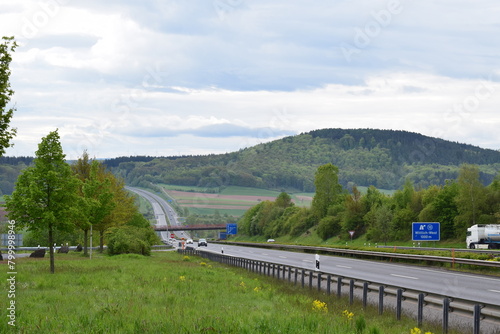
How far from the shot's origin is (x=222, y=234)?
177 metres

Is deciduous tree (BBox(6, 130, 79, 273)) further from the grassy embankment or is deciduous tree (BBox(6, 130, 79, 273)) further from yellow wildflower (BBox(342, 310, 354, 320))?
yellow wildflower (BBox(342, 310, 354, 320))

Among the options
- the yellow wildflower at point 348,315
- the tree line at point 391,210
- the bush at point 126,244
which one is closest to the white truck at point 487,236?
the tree line at point 391,210

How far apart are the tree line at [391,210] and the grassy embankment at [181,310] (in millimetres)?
70453

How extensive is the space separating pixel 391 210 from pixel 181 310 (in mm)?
100806

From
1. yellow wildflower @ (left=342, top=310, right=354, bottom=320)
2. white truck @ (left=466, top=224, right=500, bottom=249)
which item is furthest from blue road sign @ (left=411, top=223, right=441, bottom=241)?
yellow wildflower @ (left=342, top=310, right=354, bottom=320)

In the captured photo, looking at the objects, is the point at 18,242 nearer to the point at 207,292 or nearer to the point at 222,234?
the point at 207,292

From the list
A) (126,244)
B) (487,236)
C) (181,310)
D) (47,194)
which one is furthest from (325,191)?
(181,310)

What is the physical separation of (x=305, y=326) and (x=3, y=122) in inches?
556

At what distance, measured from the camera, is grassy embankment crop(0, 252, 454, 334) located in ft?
40.3

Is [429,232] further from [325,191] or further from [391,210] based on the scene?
[325,191]

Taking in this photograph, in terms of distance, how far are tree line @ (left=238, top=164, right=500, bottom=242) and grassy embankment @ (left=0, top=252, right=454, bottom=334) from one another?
231ft

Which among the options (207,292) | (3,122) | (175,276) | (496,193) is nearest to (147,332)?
(207,292)

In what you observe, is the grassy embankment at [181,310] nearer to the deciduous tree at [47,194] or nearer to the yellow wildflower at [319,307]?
the yellow wildflower at [319,307]

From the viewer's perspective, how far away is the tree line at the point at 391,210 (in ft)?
303
